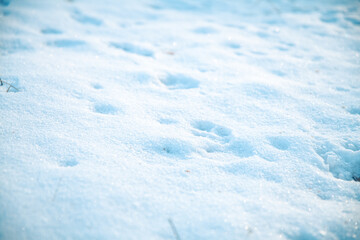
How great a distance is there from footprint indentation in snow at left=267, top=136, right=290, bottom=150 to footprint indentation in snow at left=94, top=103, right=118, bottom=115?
4.00 feet

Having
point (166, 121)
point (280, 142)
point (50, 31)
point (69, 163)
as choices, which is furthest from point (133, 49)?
point (280, 142)

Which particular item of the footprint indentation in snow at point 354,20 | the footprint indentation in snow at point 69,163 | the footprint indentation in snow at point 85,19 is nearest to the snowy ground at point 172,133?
the footprint indentation in snow at point 69,163

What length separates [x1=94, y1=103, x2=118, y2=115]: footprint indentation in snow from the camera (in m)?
1.79

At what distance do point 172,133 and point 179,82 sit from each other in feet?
2.77

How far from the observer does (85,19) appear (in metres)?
3.44

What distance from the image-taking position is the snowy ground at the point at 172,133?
44.3 inches

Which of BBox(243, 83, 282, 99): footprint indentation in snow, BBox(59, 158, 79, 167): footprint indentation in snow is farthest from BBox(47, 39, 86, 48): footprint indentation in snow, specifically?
BBox(243, 83, 282, 99): footprint indentation in snow

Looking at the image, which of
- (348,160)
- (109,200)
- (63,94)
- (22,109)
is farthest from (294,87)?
(22,109)

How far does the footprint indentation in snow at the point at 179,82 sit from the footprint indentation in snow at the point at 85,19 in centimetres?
181

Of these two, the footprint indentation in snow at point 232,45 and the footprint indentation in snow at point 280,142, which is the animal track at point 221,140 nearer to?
the footprint indentation in snow at point 280,142

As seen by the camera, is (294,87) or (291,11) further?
(291,11)

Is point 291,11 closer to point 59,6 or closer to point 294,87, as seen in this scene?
point 294,87

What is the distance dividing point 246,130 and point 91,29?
267 cm

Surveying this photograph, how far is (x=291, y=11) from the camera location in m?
4.38
